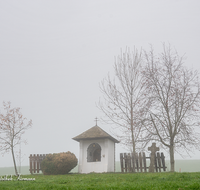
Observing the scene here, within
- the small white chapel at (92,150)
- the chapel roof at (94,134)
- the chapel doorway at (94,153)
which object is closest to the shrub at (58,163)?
the small white chapel at (92,150)

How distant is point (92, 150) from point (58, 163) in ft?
14.4

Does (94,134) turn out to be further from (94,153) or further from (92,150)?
(94,153)

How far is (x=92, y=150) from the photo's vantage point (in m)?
24.2

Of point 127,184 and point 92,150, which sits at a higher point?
point 92,150

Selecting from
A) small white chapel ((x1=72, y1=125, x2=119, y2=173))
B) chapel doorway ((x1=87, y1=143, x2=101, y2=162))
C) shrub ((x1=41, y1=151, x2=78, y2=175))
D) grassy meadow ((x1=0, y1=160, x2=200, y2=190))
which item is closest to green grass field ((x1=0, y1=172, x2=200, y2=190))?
grassy meadow ((x1=0, y1=160, x2=200, y2=190))

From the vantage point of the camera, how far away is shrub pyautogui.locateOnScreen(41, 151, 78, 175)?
21197 millimetres

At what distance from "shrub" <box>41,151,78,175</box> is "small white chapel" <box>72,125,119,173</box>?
125 centimetres

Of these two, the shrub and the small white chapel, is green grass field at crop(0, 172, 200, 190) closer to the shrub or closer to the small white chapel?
the shrub

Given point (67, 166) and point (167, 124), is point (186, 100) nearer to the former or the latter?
point (167, 124)

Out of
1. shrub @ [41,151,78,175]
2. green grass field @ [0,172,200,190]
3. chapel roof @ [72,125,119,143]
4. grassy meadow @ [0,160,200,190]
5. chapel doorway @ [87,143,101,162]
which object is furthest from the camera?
chapel doorway @ [87,143,101,162]

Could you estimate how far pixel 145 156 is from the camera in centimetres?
1975

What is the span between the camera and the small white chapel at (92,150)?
22.3m

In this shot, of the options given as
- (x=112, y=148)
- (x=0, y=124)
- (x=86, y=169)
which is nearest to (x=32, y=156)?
(x=0, y=124)

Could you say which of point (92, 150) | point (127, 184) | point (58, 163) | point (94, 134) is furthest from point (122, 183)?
point (92, 150)
